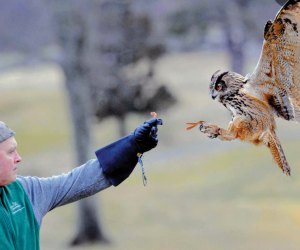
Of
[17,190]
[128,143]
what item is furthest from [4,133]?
[128,143]

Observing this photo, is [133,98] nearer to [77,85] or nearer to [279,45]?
[77,85]

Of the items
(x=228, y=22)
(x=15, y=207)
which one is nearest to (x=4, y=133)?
(x=15, y=207)

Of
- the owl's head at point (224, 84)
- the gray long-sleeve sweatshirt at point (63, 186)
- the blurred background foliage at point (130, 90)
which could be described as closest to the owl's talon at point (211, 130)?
the owl's head at point (224, 84)

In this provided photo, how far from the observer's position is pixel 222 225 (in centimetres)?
688

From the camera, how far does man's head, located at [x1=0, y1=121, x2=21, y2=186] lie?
161cm

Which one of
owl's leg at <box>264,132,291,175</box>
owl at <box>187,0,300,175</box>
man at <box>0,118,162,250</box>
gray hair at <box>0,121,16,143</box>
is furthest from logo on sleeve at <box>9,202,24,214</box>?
owl's leg at <box>264,132,291,175</box>

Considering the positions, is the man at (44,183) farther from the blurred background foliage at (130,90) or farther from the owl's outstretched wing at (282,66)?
the blurred background foliage at (130,90)

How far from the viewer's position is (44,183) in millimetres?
1734

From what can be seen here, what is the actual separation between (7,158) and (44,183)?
149 mm

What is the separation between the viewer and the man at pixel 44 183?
1631mm

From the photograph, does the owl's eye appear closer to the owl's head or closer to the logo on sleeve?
the owl's head

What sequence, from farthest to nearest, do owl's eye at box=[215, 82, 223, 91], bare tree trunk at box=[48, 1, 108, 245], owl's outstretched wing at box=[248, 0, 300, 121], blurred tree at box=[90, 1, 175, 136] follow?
blurred tree at box=[90, 1, 175, 136] < bare tree trunk at box=[48, 1, 108, 245] < owl's eye at box=[215, 82, 223, 91] < owl's outstretched wing at box=[248, 0, 300, 121]

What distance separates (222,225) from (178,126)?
1054 mm

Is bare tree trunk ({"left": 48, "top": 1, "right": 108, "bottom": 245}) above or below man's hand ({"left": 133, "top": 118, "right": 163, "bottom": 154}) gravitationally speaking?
below
